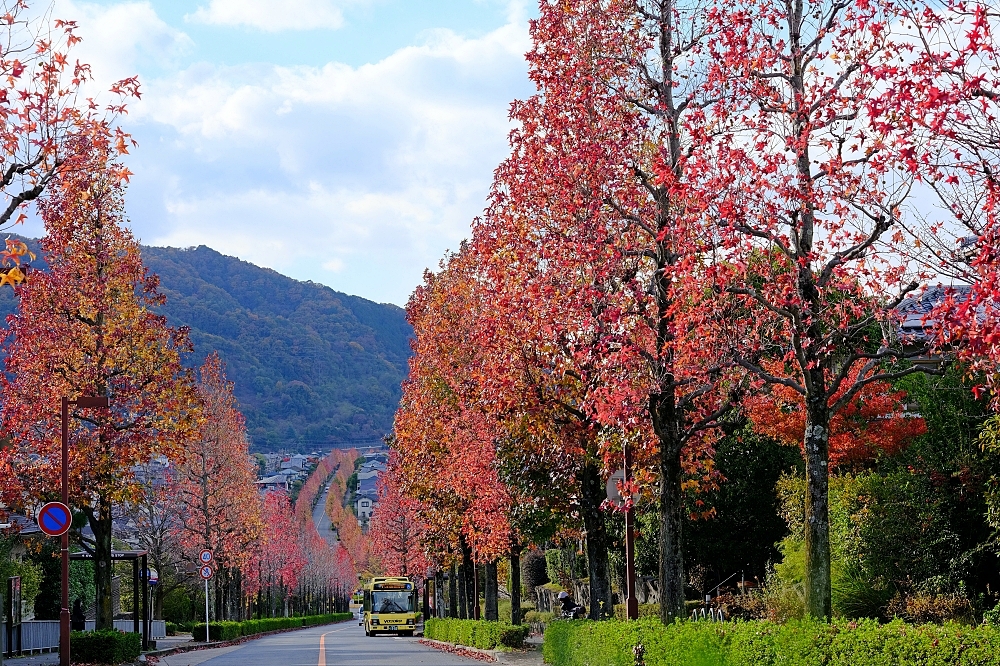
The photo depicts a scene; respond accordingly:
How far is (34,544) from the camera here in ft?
92.4

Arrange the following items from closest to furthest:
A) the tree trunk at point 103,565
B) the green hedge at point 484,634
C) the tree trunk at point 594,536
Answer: the tree trunk at point 594,536 < the tree trunk at point 103,565 < the green hedge at point 484,634

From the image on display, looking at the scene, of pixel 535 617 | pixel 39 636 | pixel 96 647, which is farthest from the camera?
pixel 535 617

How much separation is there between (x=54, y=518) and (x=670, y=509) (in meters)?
Result: 11.9

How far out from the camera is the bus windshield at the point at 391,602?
63.8m

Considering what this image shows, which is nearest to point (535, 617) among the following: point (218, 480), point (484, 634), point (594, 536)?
point (218, 480)

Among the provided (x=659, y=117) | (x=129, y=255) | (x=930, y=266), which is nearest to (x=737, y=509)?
(x=129, y=255)

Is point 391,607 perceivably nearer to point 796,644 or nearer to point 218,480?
point 218,480

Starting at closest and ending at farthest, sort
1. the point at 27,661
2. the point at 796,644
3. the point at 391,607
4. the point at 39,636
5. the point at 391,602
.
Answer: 1. the point at 796,644
2. the point at 27,661
3. the point at 39,636
4. the point at 391,607
5. the point at 391,602

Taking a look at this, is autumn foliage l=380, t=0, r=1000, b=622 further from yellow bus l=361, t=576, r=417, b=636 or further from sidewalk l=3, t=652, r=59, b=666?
yellow bus l=361, t=576, r=417, b=636

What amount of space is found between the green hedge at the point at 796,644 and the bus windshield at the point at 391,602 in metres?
48.5

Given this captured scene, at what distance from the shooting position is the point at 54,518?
68.9 feet

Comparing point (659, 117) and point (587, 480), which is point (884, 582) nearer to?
point (587, 480)

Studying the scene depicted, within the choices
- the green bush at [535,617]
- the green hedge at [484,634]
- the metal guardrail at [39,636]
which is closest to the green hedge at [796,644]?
the green hedge at [484,634]

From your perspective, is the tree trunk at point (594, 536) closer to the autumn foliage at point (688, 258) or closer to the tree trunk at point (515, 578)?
the autumn foliage at point (688, 258)
